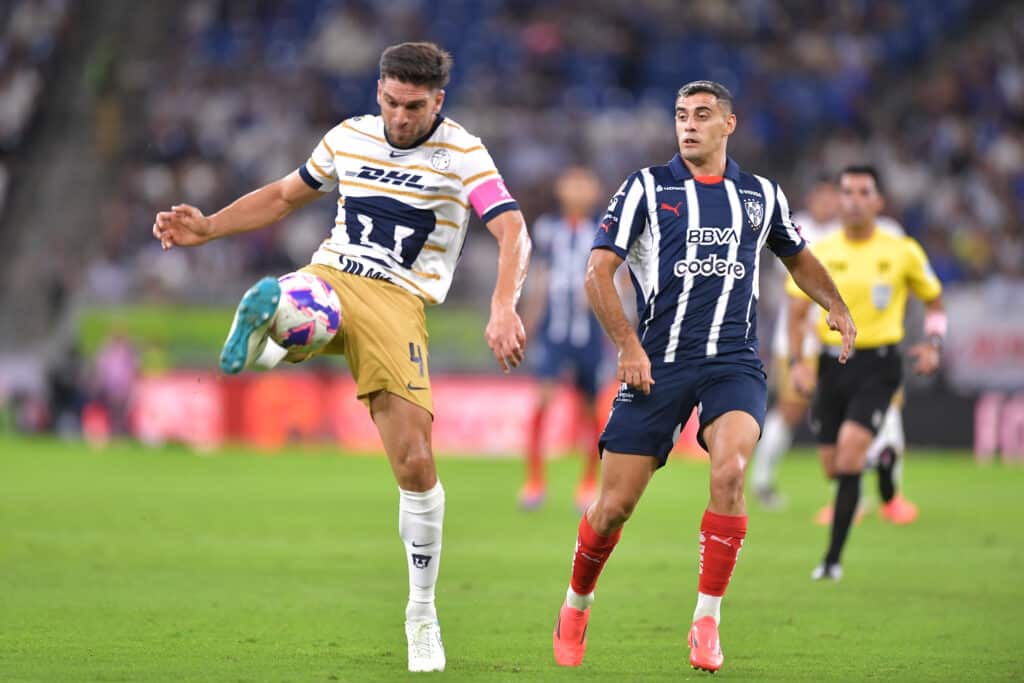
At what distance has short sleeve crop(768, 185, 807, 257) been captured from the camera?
24.2 feet

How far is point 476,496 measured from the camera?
15.5m

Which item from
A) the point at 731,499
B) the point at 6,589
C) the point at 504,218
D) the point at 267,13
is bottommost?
the point at 6,589

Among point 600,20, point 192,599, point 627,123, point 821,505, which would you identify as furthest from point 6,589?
point 600,20

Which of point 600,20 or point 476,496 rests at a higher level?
point 600,20

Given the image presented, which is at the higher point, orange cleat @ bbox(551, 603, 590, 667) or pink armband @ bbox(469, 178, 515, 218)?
pink armband @ bbox(469, 178, 515, 218)

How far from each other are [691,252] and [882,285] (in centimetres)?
387

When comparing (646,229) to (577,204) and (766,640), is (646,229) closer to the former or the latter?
(766,640)

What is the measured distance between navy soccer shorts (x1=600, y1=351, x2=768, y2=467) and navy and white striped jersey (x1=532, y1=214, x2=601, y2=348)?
729cm

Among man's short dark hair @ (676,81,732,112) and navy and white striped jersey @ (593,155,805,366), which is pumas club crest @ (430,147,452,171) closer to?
navy and white striped jersey @ (593,155,805,366)

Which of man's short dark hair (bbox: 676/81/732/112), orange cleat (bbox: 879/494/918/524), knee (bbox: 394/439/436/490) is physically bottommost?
orange cleat (bbox: 879/494/918/524)

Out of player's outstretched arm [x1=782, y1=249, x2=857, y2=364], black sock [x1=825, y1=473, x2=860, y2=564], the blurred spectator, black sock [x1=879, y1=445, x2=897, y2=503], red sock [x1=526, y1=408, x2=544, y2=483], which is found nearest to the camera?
player's outstretched arm [x1=782, y1=249, x2=857, y2=364]

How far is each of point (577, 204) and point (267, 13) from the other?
16.3 m

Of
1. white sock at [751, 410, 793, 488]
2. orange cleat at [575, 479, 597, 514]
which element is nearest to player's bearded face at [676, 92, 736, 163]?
orange cleat at [575, 479, 597, 514]

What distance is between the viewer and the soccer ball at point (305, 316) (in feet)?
20.9
